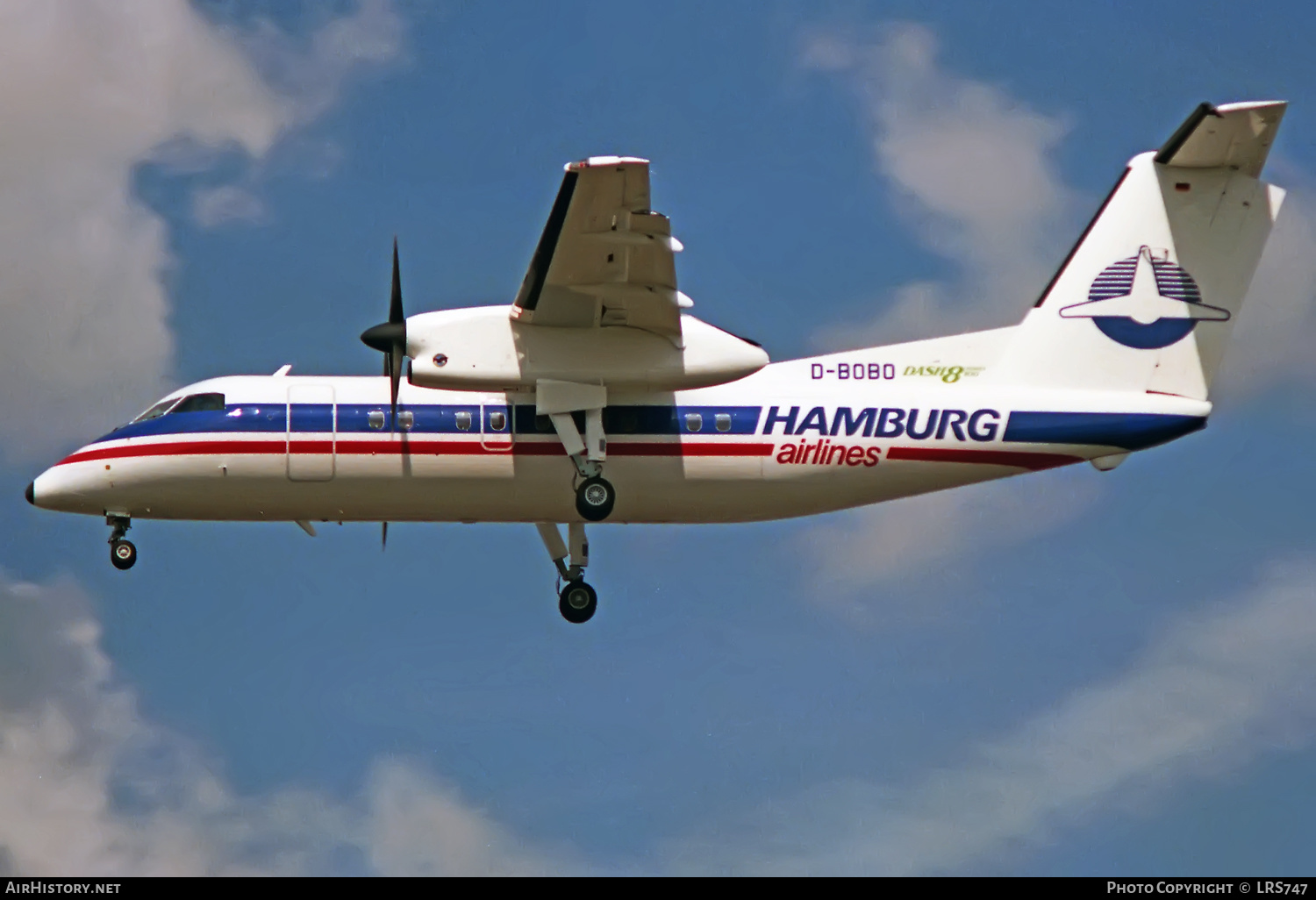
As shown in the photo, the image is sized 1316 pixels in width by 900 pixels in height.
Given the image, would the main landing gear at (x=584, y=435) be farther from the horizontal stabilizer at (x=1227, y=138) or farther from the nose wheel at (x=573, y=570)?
the horizontal stabilizer at (x=1227, y=138)

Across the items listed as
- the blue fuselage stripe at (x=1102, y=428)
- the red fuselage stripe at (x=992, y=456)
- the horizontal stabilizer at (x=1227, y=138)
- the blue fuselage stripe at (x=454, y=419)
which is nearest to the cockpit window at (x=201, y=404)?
the blue fuselage stripe at (x=454, y=419)

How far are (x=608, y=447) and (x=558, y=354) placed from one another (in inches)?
50.9

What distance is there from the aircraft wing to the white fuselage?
1.25 m

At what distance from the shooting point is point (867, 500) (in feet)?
78.3

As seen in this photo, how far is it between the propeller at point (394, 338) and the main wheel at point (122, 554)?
11.6 ft

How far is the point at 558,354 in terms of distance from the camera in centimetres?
2267

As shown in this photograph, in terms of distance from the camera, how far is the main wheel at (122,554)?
78.1 ft

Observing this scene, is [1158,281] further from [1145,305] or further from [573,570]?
[573,570]

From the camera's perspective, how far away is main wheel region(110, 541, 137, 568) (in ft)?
78.1

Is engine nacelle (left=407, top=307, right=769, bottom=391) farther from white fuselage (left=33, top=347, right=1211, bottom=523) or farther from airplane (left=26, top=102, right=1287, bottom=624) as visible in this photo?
white fuselage (left=33, top=347, right=1211, bottom=523)

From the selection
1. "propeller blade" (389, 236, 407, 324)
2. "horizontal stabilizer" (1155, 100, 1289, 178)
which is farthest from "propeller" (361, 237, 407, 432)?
"horizontal stabilizer" (1155, 100, 1289, 178)
